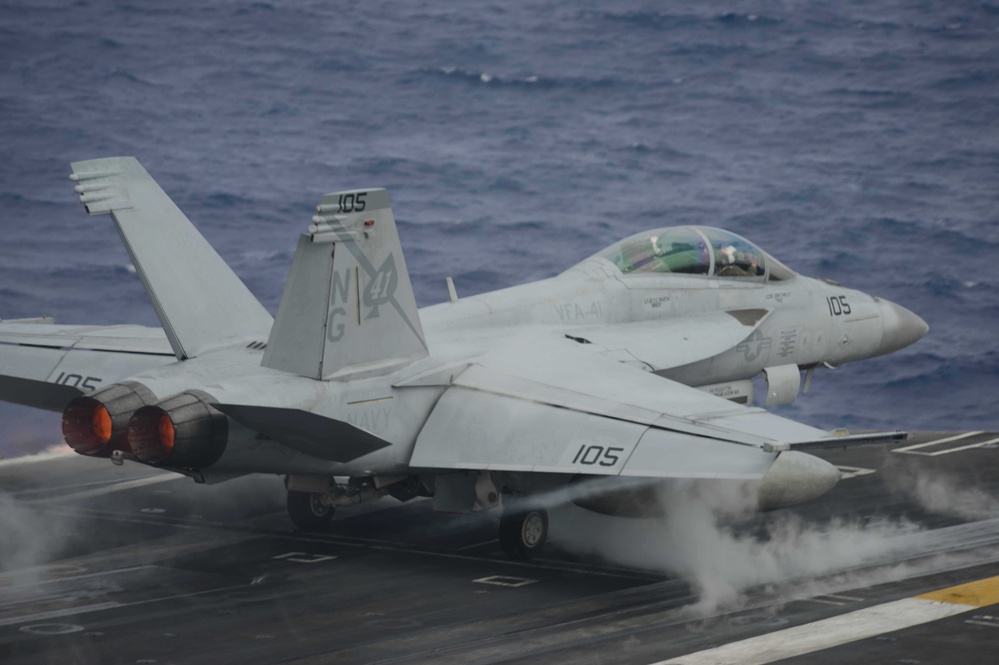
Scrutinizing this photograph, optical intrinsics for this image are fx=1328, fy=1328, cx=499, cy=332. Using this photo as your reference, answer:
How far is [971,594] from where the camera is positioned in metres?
14.2

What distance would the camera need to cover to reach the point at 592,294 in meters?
18.7

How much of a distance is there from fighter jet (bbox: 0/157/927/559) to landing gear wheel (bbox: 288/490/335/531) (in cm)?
2

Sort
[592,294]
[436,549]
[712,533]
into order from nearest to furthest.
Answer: [712,533], [436,549], [592,294]

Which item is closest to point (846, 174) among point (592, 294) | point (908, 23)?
point (908, 23)

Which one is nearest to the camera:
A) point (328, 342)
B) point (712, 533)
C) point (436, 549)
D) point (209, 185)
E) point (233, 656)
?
point (233, 656)

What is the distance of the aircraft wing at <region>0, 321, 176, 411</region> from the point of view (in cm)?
1753

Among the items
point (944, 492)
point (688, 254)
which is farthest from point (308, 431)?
point (944, 492)

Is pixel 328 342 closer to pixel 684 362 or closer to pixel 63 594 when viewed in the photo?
pixel 63 594

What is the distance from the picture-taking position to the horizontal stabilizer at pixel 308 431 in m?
13.8

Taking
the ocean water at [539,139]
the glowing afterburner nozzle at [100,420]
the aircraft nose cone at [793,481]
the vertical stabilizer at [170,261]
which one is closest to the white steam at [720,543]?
the aircraft nose cone at [793,481]

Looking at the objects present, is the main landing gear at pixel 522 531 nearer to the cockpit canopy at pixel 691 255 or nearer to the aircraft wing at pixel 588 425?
the aircraft wing at pixel 588 425

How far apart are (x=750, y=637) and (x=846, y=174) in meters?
49.8

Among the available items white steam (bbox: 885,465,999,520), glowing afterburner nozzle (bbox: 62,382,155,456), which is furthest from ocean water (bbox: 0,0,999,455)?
glowing afterburner nozzle (bbox: 62,382,155,456)

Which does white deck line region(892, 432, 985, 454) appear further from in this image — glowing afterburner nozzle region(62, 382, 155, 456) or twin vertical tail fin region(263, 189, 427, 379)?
glowing afterburner nozzle region(62, 382, 155, 456)
